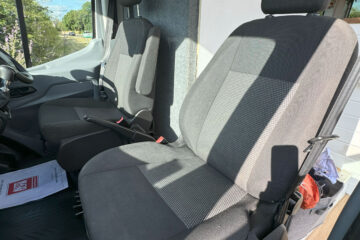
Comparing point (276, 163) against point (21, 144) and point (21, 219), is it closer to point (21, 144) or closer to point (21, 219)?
point (21, 219)

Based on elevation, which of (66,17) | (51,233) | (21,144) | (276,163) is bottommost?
(51,233)

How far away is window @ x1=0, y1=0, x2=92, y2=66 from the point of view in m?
1.74

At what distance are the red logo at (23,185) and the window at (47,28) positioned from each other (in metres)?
0.99

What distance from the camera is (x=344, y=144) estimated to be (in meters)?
1.62

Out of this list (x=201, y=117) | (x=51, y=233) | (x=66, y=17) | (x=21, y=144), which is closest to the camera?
(x=201, y=117)

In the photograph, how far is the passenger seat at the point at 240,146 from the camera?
0.60 meters

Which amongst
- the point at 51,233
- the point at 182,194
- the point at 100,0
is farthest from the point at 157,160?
the point at 100,0

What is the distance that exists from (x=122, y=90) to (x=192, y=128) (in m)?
0.64

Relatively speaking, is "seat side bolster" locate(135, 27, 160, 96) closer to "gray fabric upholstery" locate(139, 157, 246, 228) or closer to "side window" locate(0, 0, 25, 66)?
"gray fabric upholstery" locate(139, 157, 246, 228)

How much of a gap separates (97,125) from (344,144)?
1.67 meters

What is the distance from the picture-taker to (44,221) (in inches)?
46.3

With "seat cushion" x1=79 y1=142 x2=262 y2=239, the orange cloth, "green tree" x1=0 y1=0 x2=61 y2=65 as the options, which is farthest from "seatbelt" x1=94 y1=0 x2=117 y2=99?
the orange cloth

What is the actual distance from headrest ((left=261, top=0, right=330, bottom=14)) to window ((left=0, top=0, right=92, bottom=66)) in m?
1.62

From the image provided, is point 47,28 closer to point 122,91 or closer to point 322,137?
point 122,91
